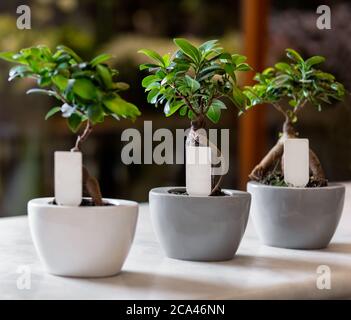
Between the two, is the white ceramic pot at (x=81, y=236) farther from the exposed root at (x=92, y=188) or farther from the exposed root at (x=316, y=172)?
the exposed root at (x=316, y=172)

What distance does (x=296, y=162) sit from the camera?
1.36 metres

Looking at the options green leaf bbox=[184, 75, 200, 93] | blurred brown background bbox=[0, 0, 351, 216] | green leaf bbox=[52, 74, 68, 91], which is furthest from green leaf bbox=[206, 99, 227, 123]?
blurred brown background bbox=[0, 0, 351, 216]

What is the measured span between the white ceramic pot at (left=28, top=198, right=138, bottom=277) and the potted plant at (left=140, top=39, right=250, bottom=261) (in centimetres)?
15

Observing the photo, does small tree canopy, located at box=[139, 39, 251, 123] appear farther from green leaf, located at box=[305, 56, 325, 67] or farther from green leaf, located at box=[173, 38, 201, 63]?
green leaf, located at box=[305, 56, 325, 67]

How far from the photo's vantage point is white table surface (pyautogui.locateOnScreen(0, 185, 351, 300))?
1.00 metres

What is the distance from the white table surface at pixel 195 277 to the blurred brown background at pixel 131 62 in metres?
1.60

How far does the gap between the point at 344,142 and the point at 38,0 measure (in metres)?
1.51

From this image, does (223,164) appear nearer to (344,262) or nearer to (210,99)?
(210,99)

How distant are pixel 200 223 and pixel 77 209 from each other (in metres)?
0.25

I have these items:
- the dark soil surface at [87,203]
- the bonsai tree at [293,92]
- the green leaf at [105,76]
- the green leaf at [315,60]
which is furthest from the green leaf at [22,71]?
the green leaf at [315,60]

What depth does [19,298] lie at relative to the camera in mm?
955

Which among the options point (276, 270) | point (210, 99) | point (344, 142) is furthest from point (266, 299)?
point (344, 142)

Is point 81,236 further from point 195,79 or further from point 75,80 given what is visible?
point 195,79

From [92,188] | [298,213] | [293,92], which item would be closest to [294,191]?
[298,213]
